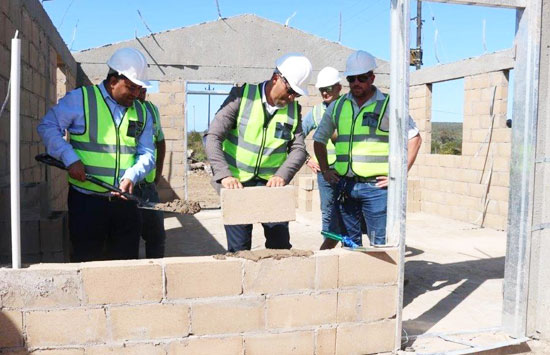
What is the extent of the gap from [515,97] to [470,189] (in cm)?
547

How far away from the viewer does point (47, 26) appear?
574cm

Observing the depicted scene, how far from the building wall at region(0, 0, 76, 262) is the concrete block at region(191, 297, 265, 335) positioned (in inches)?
47.4

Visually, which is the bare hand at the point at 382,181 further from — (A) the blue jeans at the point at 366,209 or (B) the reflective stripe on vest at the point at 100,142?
(B) the reflective stripe on vest at the point at 100,142

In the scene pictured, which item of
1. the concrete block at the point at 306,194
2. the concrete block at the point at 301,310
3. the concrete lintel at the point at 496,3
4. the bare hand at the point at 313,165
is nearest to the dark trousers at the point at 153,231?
the bare hand at the point at 313,165

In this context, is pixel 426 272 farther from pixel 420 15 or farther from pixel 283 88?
pixel 420 15

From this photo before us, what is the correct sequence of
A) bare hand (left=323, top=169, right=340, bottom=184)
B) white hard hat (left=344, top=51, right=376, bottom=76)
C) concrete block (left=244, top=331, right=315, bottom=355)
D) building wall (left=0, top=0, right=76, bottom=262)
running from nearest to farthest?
concrete block (left=244, top=331, right=315, bottom=355) < building wall (left=0, top=0, right=76, bottom=262) < white hard hat (left=344, top=51, right=376, bottom=76) < bare hand (left=323, top=169, right=340, bottom=184)

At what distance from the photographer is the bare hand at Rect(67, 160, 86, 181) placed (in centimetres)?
284

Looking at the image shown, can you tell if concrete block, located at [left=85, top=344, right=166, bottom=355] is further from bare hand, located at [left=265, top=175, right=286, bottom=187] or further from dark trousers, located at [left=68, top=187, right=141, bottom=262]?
bare hand, located at [left=265, top=175, right=286, bottom=187]

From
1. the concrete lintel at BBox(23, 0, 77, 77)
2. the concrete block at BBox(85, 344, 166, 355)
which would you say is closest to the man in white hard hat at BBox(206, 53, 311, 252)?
the concrete block at BBox(85, 344, 166, 355)

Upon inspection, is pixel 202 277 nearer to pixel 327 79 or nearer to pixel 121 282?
pixel 121 282

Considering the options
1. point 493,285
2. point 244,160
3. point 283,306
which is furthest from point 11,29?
point 493,285

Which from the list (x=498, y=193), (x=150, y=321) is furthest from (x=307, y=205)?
(x=150, y=321)

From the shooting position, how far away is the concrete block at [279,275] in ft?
8.82

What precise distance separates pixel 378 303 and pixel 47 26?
4812mm
